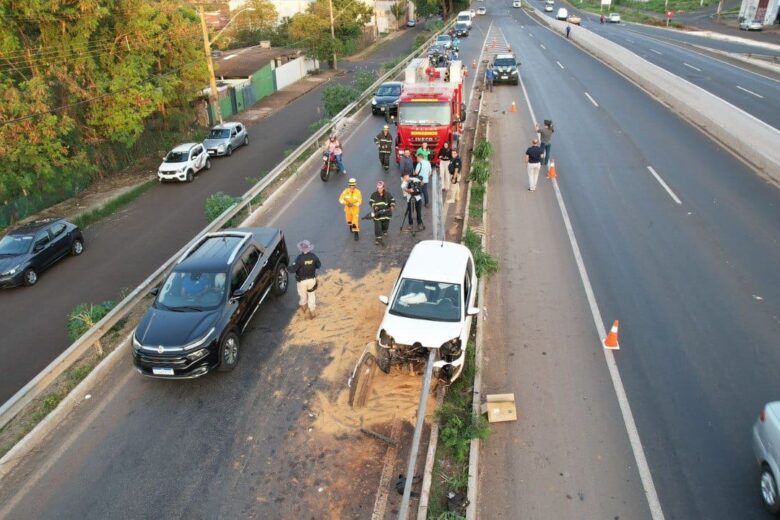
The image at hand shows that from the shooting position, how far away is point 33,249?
17.2 meters

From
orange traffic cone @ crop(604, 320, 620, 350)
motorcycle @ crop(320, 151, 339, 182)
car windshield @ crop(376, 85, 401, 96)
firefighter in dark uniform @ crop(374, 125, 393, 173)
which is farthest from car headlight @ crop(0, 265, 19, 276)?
car windshield @ crop(376, 85, 401, 96)

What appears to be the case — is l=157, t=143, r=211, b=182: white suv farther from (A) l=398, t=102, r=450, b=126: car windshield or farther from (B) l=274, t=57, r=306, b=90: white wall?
(B) l=274, t=57, r=306, b=90: white wall

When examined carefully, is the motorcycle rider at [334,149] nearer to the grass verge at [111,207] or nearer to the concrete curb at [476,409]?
the concrete curb at [476,409]

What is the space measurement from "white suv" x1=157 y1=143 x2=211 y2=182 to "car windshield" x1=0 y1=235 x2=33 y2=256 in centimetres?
931

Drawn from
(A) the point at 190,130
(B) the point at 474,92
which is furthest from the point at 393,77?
(A) the point at 190,130

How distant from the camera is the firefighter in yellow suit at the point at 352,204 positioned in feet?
45.7

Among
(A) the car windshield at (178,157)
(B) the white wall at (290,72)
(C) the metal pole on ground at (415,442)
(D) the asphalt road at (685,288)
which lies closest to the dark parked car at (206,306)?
(C) the metal pole on ground at (415,442)

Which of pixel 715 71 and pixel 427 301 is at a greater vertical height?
pixel 715 71

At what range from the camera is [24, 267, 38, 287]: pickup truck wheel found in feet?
55.1

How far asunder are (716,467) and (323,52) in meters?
54.8

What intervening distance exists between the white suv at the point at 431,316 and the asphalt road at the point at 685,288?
2.84 m

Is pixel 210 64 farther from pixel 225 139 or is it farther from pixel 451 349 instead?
pixel 451 349

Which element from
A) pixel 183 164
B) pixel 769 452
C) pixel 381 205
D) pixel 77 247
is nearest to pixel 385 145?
pixel 381 205

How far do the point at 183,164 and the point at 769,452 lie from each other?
2548 cm
